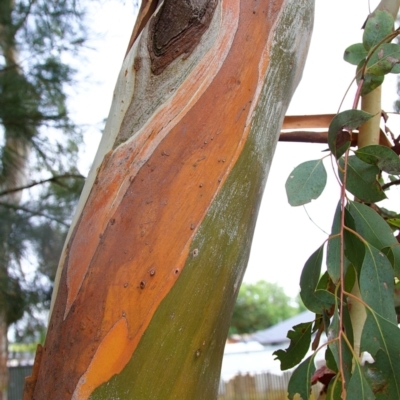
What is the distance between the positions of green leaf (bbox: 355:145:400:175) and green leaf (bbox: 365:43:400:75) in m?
0.11

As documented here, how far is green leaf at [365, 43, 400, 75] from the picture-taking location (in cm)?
52

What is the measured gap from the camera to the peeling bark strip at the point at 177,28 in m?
0.45

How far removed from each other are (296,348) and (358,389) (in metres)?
0.17

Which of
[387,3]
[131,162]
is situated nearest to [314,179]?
[131,162]

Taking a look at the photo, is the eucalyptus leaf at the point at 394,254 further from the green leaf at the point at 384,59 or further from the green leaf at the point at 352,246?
the green leaf at the point at 384,59

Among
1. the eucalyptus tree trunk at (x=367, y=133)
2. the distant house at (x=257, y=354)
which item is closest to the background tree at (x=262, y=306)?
the distant house at (x=257, y=354)

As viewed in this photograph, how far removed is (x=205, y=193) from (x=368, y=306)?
0.18 metres

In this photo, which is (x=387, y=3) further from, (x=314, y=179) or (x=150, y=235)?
(x=150, y=235)

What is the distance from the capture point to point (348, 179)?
50 cm

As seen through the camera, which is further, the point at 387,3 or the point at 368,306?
the point at 387,3

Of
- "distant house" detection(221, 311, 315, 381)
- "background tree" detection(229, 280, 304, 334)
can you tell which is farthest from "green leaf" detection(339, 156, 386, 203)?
"background tree" detection(229, 280, 304, 334)

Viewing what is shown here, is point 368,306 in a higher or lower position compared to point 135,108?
lower

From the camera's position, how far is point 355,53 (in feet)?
1.98

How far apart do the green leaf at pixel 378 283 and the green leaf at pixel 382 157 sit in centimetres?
8
